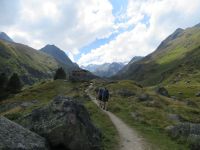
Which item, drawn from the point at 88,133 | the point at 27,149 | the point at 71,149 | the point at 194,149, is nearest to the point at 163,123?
the point at 194,149

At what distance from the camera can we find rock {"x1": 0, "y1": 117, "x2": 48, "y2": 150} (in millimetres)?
17375

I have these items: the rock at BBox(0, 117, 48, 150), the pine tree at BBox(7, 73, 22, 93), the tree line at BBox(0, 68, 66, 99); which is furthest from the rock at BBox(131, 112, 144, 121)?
the pine tree at BBox(7, 73, 22, 93)

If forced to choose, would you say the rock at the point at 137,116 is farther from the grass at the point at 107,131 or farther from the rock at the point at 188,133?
the rock at the point at 188,133

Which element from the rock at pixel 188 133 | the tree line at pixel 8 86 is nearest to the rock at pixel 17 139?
the rock at pixel 188 133

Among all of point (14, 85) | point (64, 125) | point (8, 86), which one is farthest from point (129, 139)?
point (8, 86)

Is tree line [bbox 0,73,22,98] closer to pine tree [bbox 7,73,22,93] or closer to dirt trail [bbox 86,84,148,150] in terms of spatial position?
pine tree [bbox 7,73,22,93]

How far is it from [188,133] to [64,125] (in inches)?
633

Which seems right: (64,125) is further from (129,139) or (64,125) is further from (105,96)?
(105,96)

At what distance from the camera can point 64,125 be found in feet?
67.9

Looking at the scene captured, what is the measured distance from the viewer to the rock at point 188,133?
28.8m

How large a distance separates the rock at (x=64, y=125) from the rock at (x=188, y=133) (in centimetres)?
968

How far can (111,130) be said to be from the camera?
108 feet

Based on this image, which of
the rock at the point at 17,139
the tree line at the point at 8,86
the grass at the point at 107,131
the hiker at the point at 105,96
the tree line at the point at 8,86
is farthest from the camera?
the tree line at the point at 8,86

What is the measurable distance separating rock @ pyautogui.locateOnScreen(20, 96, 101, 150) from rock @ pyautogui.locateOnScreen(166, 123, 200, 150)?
31.8ft
